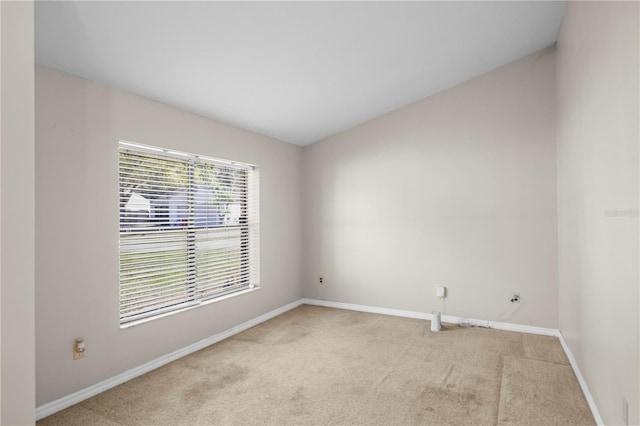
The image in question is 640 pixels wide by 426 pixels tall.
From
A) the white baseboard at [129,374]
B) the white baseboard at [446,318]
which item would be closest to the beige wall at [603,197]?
the white baseboard at [446,318]

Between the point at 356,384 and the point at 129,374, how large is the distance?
1791 millimetres

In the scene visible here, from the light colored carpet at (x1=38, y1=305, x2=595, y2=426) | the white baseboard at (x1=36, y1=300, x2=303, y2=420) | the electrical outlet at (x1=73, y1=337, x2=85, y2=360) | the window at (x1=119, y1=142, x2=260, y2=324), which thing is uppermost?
the window at (x1=119, y1=142, x2=260, y2=324)

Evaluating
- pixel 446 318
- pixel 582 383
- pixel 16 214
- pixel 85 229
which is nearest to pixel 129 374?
pixel 85 229

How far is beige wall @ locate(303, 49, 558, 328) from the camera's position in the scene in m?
3.79

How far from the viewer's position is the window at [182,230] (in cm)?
296

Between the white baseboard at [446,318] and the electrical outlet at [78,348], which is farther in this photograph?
the white baseboard at [446,318]

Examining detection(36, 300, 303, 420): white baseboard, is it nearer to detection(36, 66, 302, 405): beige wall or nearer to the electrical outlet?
detection(36, 66, 302, 405): beige wall

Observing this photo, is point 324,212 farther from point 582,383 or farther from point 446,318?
point 582,383

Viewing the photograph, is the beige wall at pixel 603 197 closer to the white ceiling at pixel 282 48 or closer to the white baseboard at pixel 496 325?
the white baseboard at pixel 496 325

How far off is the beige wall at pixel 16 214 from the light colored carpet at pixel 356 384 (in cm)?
88

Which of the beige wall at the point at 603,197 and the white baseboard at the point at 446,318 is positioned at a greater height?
the beige wall at the point at 603,197

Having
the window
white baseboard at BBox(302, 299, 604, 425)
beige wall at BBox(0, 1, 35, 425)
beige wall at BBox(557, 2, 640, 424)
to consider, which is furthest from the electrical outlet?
beige wall at BBox(557, 2, 640, 424)

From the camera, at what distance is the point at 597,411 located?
221 centimetres

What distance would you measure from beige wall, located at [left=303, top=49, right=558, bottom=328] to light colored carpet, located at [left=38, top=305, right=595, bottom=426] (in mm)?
673
